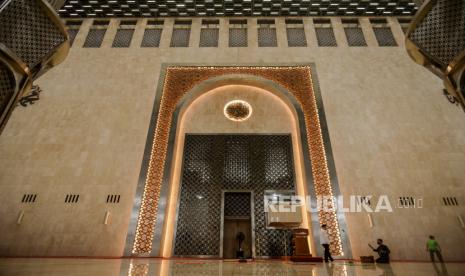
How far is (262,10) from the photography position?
9.66m

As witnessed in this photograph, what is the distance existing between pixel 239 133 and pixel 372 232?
421 centimetres

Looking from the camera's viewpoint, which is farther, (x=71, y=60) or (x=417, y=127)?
(x=71, y=60)

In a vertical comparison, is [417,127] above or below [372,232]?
above

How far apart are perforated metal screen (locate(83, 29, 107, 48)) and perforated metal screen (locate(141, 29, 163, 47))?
1.58m

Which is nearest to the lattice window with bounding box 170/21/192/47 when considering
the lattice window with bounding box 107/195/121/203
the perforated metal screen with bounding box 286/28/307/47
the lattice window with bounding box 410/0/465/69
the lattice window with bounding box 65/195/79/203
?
the perforated metal screen with bounding box 286/28/307/47

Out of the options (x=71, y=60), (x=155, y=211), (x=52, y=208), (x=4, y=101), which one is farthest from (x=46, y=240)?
(x=71, y=60)

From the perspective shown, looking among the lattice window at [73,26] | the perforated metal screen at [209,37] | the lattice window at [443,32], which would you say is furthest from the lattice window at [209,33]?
the lattice window at [443,32]

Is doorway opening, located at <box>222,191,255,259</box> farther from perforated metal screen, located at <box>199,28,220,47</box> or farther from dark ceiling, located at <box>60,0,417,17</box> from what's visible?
dark ceiling, located at <box>60,0,417,17</box>

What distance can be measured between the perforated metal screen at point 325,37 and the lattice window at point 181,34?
475 cm

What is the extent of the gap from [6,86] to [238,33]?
27.6 feet

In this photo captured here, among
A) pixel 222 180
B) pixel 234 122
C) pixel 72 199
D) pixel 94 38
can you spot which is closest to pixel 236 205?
pixel 222 180

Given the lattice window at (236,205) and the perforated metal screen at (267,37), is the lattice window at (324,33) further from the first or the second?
the lattice window at (236,205)

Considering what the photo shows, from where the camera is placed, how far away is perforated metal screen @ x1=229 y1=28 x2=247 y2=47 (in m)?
9.04

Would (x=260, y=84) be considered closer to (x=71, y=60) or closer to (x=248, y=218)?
(x=248, y=218)
